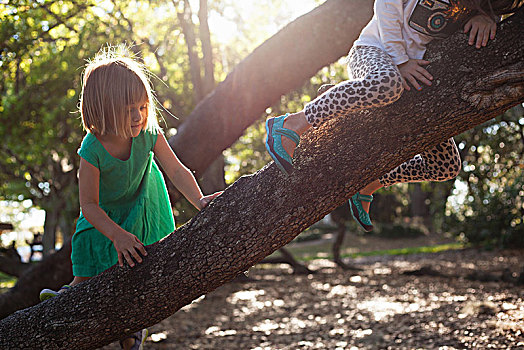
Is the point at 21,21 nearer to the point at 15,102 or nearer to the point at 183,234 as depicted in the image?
the point at 15,102

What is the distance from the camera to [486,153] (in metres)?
11.8

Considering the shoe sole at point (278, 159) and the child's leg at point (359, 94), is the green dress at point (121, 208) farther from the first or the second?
the child's leg at point (359, 94)

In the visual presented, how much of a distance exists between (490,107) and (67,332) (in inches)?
87.2

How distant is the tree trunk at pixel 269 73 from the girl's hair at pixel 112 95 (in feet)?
7.58

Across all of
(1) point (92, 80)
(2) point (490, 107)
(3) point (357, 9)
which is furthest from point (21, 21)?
(2) point (490, 107)

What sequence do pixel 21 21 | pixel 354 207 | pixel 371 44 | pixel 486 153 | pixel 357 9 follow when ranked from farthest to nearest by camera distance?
pixel 486 153, pixel 21 21, pixel 357 9, pixel 354 207, pixel 371 44

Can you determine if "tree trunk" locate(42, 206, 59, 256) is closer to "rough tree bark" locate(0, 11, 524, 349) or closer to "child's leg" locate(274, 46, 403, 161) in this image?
"rough tree bark" locate(0, 11, 524, 349)

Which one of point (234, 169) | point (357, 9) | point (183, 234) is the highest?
point (357, 9)

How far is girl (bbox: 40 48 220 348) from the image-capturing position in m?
2.41

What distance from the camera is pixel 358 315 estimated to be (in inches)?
251

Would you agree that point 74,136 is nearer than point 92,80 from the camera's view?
No

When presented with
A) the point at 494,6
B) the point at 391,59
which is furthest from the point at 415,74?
the point at 494,6

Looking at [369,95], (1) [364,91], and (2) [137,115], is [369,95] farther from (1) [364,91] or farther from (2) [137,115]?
(2) [137,115]

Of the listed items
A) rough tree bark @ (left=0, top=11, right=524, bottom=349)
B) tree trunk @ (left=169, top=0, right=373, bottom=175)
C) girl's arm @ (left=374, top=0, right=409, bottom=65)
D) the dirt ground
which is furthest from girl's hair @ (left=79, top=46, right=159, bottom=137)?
the dirt ground
